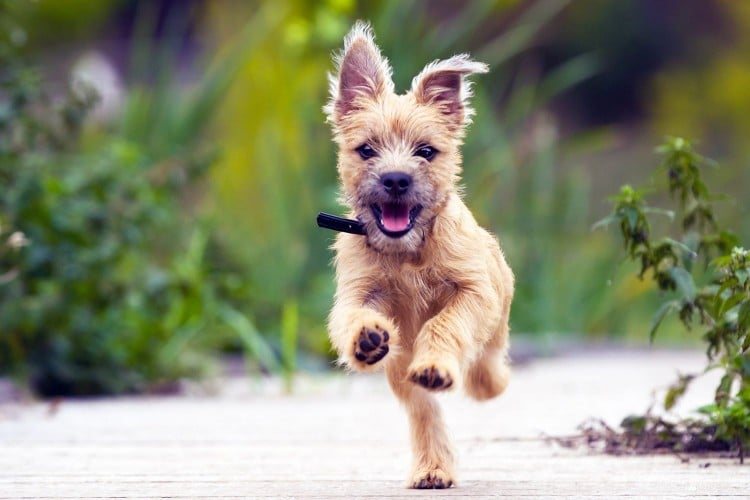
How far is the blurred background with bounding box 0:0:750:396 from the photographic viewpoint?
294 inches

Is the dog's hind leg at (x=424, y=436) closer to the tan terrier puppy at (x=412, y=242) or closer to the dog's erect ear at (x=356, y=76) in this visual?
the tan terrier puppy at (x=412, y=242)

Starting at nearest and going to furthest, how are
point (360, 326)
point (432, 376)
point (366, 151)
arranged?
point (432, 376)
point (360, 326)
point (366, 151)

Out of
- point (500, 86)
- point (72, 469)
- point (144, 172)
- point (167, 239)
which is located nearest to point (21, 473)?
point (72, 469)

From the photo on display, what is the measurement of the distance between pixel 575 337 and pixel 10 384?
447 centimetres

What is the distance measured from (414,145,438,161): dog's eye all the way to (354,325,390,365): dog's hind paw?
63cm

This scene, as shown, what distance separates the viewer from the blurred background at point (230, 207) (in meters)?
7.46

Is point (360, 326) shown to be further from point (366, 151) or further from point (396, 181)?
point (366, 151)

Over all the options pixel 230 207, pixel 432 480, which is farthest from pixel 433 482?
pixel 230 207

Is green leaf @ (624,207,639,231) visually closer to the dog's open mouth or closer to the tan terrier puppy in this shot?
the tan terrier puppy

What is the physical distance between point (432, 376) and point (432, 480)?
25.9 inches

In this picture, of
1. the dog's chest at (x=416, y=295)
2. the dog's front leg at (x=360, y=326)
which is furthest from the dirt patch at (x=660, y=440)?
the dog's front leg at (x=360, y=326)

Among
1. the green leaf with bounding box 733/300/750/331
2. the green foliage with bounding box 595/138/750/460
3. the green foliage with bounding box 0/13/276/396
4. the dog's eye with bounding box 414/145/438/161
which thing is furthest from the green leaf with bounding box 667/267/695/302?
the green foliage with bounding box 0/13/276/396

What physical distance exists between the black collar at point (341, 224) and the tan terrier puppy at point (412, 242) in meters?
0.02

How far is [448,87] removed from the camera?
435 centimetres
